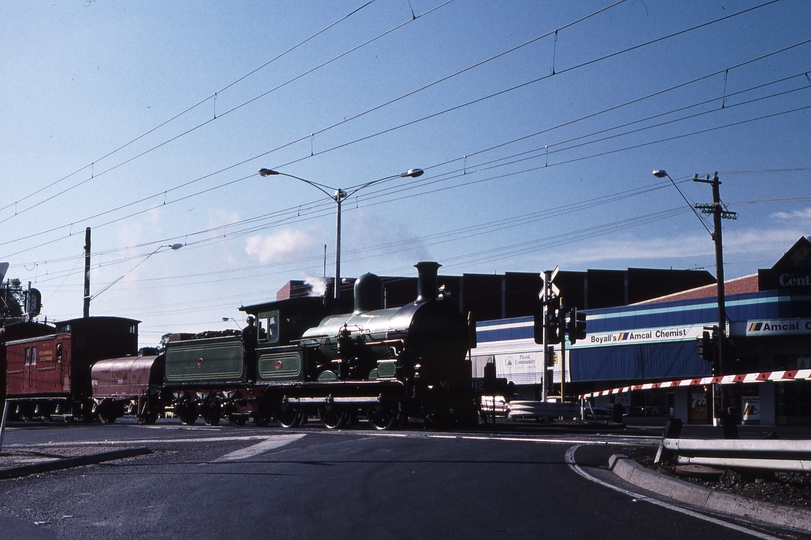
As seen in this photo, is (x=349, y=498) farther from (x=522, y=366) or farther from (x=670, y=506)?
(x=522, y=366)

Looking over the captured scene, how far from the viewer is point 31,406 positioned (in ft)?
111

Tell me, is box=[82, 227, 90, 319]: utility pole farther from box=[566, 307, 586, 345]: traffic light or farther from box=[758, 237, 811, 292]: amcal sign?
box=[758, 237, 811, 292]: amcal sign

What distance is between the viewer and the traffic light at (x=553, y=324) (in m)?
22.4

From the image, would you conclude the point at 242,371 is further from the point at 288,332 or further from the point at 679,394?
the point at 679,394

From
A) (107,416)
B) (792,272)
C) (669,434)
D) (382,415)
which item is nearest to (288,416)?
(382,415)

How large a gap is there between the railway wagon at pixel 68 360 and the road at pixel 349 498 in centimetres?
1926

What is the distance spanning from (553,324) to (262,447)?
11.0 meters

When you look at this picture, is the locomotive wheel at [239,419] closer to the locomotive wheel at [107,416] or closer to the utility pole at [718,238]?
the locomotive wheel at [107,416]

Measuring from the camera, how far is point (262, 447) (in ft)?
44.6

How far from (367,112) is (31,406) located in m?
22.2

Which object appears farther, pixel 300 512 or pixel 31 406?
pixel 31 406

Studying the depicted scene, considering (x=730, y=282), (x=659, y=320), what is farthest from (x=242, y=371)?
(x=730, y=282)

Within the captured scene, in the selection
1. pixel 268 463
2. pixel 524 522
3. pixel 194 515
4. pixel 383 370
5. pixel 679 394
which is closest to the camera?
pixel 524 522

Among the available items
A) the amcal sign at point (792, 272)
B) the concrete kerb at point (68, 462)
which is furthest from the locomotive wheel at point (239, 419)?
the amcal sign at point (792, 272)
